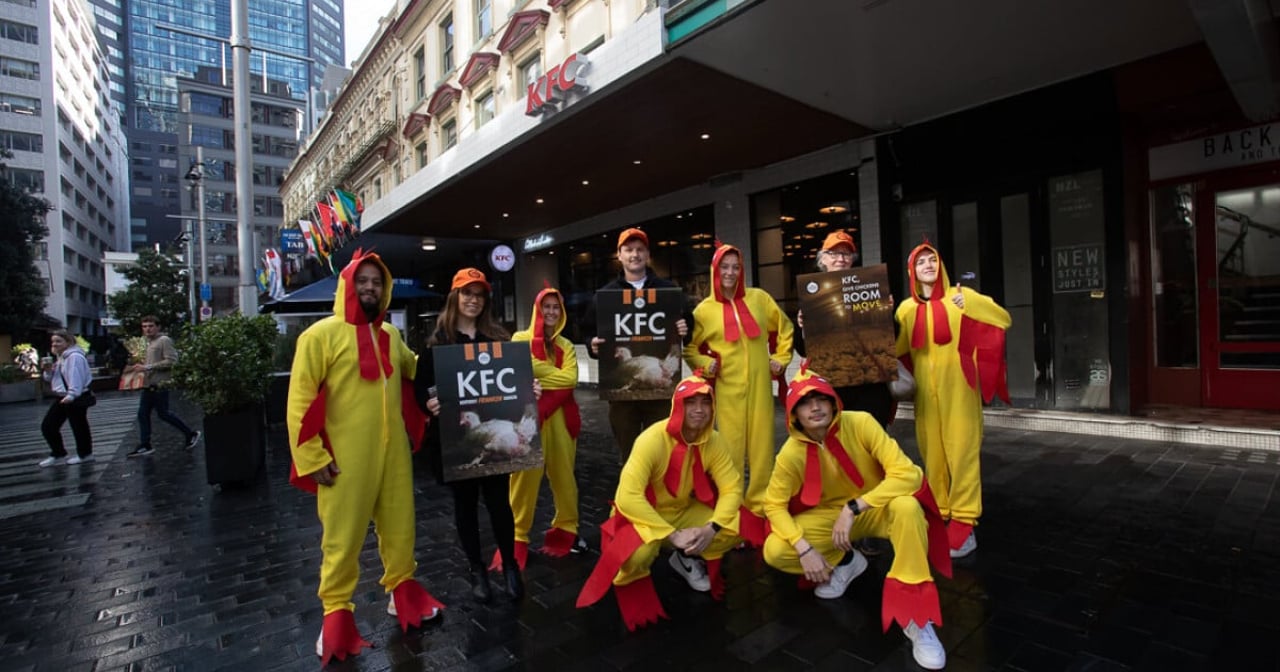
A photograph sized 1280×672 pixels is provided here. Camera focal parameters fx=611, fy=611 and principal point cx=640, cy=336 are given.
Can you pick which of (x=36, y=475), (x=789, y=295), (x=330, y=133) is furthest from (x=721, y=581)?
(x=330, y=133)

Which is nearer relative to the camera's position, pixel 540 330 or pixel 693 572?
pixel 693 572

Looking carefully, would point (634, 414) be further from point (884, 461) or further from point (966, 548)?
point (966, 548)

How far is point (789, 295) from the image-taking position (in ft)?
34.7

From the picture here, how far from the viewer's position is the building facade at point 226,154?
6962 cm

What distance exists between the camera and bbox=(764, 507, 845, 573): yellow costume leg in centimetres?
302

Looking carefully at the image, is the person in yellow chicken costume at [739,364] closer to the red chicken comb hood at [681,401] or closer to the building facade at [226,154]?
the red chicken comb hood at [681,401]

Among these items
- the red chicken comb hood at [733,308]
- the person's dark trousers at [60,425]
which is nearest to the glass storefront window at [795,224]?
the red chicken comb hood at [733,308]

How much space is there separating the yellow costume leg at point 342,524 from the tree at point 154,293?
40877mm

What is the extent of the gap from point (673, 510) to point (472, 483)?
3.69 ft

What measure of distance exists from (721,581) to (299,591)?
100 inches

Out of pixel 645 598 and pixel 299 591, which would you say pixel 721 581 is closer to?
pixel 645 598

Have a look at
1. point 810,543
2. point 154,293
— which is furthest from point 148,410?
point 154,293

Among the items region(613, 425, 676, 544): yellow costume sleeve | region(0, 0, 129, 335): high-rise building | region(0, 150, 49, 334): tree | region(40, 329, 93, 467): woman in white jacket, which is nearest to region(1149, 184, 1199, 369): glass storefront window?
region(613, 425, 676, 544): yellow costume sleeve

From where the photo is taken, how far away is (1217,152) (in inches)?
279
